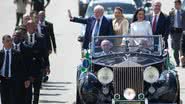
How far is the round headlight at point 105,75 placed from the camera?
49.2 feet

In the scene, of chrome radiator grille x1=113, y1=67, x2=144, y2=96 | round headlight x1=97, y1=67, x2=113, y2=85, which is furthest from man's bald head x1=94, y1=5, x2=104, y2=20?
chrome radiator grille x1=113, y1=67, x2=144, y2=96

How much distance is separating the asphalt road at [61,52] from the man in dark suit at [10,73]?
315 centimetres

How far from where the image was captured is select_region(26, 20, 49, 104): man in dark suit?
1582cm

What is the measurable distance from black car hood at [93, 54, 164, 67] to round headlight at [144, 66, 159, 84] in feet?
0.56

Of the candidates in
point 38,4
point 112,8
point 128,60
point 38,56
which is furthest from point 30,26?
point 38,4

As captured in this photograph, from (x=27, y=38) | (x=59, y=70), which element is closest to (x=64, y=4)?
(x=59, y=70)

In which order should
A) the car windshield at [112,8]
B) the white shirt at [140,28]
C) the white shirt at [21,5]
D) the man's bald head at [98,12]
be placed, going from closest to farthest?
the white shirt at [140,28] < the man's bald head at [98,12] < the car windshield at [112,8] < the white shirt at [21,5]

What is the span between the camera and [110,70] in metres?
15.0

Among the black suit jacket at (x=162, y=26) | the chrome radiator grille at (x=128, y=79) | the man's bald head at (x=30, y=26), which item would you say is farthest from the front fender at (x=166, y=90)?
the black suit jacket at (x=162, y=26)

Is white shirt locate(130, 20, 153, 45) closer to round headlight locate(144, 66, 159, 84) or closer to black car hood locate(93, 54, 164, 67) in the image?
black car hood locate(93, 54, 164, 67)

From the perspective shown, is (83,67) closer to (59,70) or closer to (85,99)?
(85,99)

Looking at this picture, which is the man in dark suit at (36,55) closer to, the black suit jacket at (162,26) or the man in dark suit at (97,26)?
the man in dark suit at (97,26)

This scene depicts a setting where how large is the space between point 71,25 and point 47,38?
15367 millimetres

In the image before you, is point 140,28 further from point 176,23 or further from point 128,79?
point 176,23
